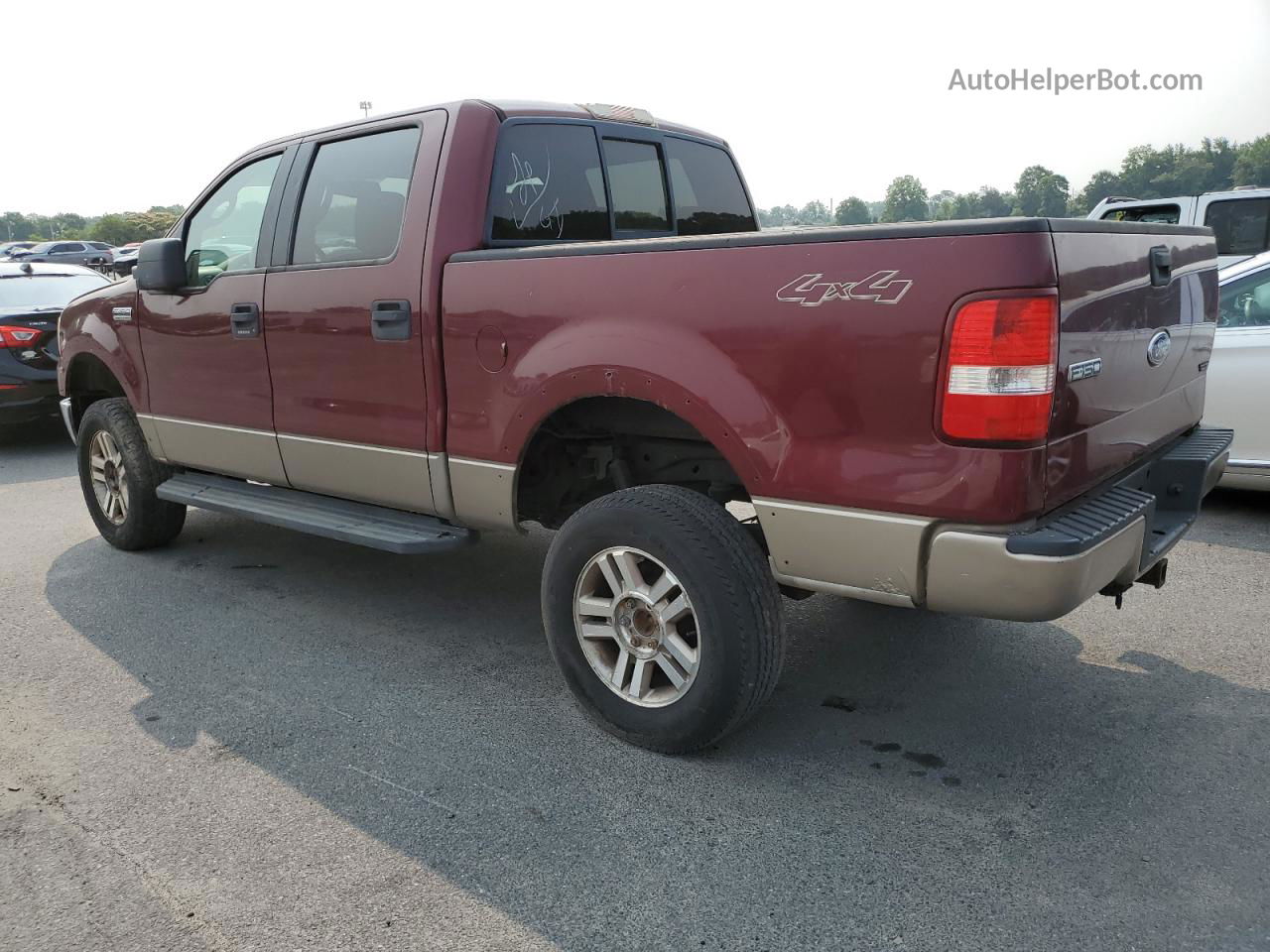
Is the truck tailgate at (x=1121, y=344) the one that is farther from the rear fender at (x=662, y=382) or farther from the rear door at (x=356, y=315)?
the rear door at (x=356, y=315)

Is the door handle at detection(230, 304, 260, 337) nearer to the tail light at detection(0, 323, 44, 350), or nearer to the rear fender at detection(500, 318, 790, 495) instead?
the rear fender at detection(500, 318, 790, 495)

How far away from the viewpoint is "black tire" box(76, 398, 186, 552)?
539 cm

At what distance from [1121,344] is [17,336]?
29.5 feet

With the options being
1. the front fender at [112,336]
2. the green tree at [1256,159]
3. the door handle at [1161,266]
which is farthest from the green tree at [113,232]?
the door handle at [1161,266]

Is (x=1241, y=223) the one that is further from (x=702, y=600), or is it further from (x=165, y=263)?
(x=165, y=263)

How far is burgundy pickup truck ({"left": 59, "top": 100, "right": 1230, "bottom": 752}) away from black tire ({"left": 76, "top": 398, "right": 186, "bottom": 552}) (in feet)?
1.18

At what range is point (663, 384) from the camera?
3.04 m

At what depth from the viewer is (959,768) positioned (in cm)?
311

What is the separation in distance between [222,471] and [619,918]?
333 centimetres

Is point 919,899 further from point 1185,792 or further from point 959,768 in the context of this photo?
point 1185,792

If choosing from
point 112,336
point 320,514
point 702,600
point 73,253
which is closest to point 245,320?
point 320,514

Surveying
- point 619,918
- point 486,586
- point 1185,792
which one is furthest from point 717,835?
point 486,586

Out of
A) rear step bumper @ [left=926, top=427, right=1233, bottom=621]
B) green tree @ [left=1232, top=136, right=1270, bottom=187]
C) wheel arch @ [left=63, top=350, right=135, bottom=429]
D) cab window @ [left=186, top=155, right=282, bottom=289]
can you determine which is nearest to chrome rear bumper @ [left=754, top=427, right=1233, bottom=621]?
rear step bumper @ [left=926, top=427, right=1233, bottom=621]

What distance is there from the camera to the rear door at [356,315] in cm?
379
